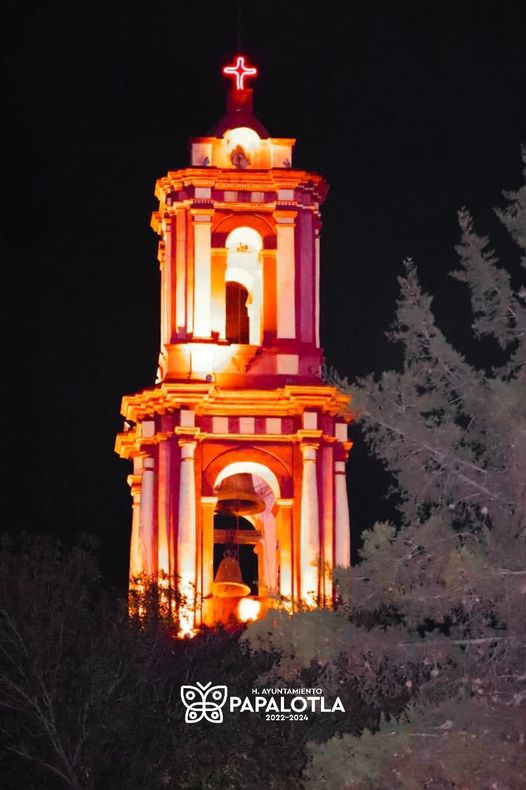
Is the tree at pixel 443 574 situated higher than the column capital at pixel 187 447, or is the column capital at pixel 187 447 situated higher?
the column capital at pixel 187 447

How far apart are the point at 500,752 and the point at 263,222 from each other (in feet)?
89.4

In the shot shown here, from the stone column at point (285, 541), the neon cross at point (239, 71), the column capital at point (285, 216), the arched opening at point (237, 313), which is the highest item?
the neon cross at point (239, 71)

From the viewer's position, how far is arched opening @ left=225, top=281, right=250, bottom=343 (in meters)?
58.2

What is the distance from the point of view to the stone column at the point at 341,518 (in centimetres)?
5562

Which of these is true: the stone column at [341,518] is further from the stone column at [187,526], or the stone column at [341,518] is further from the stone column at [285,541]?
the stone column at [187,526]

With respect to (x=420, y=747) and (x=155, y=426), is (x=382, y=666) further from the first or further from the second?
(x=155, y=426)

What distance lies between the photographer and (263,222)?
57.2 meters

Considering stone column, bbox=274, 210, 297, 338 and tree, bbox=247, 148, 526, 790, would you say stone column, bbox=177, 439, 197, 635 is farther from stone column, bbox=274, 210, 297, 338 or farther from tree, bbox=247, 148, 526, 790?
A: tree, bbox=247, 148, 526, 790

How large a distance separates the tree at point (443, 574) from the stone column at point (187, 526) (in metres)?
19.1

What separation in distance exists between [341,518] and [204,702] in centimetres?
981

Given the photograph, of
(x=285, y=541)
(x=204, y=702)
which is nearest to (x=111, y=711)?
(x=204, y=702)

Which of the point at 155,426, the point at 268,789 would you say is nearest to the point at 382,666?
the point at 268,789
